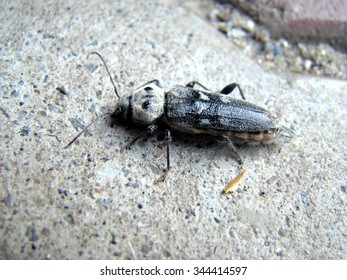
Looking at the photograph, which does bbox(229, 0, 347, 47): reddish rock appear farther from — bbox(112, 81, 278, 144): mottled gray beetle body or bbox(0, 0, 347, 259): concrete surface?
bbox(112, 81, 278, 144): mottled gray beetle body

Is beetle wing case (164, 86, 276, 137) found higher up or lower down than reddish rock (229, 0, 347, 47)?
lower down

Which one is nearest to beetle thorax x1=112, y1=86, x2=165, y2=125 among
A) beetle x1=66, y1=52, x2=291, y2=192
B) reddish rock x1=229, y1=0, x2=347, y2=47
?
beetle x1=66, y1=52, x2=291, y2=192

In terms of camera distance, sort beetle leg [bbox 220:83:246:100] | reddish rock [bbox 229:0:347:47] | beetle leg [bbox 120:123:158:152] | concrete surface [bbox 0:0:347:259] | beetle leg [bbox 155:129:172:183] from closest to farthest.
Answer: concrete surface [bbox 0:0:347:259], beetle leg [bbox 155:129:172:183], beetle leg [bbox 120:123:158:152], beetle leg [bbox 220:83:246:100], reddish rock [bbox 229:0:347:47]

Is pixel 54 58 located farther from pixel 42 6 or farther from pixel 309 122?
pixel 309 122

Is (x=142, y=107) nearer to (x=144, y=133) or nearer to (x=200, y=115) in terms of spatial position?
(x=144, y=133)

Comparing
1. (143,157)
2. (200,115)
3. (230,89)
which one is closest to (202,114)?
(200,115)
